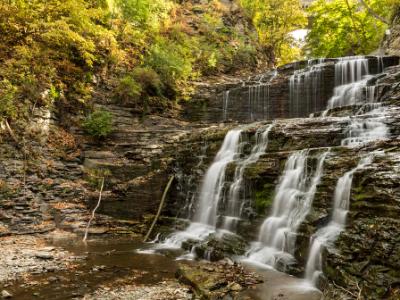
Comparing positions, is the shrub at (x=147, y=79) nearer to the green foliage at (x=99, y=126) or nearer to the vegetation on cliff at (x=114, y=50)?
the vegetation on cliff at (x=114, y=50)

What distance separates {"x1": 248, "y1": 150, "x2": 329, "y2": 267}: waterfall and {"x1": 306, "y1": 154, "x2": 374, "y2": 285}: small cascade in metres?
0.65

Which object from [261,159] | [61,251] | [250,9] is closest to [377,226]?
[261,159]

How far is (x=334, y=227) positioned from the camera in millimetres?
7617

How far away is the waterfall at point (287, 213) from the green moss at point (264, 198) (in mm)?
219

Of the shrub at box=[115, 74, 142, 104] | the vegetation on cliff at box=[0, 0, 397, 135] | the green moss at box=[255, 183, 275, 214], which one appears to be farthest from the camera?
the shrub at box=[115, 74, 142, 104]

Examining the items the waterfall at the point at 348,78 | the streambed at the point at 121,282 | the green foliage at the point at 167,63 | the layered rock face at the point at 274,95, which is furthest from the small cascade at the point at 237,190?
the green foliage at the point at 167,63

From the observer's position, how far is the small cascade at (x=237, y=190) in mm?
10953

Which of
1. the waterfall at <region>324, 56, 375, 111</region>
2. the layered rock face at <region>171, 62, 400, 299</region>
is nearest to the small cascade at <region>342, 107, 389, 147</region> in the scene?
the layered rock face at <region>171, 62, 400, 299</region>

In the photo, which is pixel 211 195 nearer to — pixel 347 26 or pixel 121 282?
pixel 121 282

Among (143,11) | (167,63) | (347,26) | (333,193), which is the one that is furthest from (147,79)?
(347,26)

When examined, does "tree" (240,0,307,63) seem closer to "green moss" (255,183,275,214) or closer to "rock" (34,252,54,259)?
"green moss" (255,183,275,214)

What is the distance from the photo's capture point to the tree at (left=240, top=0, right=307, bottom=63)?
2773 cm

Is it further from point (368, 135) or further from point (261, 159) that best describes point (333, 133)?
point (261, 159)

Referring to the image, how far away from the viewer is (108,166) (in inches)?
555
